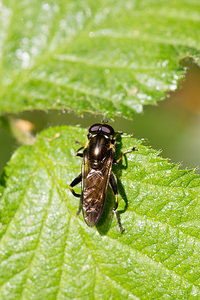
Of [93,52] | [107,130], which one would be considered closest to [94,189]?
[107,130]

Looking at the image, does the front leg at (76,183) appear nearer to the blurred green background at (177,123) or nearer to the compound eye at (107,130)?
the compound eye at (107,130)

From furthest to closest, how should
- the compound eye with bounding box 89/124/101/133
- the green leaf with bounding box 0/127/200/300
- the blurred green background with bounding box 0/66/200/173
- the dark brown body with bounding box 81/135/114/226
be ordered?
the blurred green background with bounding box 0/66/200/173, the compound eye with bounding box 89/124/101/133, the dark brown body with bounding box 81/135/114/226, the green leaf with bounding box 0/127/200/300

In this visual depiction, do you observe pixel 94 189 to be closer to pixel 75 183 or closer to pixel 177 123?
pixel 75 183

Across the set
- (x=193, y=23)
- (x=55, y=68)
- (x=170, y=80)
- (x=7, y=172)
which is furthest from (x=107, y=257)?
(x=193, y=23)

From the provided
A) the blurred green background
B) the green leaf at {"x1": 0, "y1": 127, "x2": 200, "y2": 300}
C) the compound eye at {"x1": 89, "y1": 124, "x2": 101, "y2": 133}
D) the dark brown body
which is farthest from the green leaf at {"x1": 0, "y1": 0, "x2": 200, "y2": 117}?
the blurred green background

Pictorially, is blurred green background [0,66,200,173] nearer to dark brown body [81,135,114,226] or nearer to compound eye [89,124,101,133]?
compound eye [89,124,101,133]
